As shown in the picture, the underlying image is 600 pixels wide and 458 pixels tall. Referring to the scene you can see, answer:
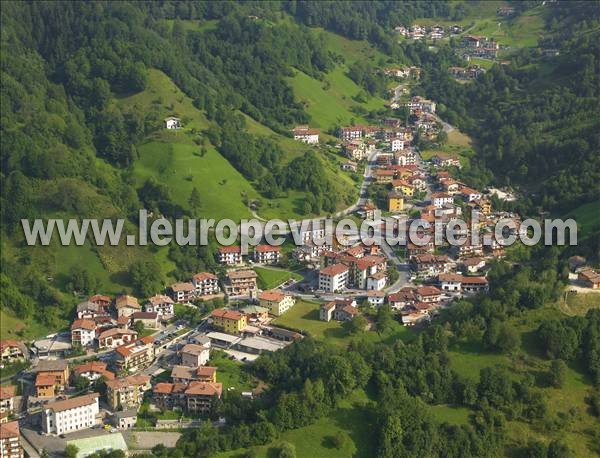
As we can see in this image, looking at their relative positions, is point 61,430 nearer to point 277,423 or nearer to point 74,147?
point 277,423

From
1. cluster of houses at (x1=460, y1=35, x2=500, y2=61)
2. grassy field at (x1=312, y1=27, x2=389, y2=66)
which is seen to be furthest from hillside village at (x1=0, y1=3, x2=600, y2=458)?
cluster of houses at (x1=460, y1=35, x2=500, y2=61)

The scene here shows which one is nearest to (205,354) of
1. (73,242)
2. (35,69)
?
(73,242)

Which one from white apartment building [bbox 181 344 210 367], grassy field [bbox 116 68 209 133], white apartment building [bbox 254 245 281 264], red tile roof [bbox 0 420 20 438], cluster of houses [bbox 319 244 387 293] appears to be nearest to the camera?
red tile roof [bbox 0 420 20 438]

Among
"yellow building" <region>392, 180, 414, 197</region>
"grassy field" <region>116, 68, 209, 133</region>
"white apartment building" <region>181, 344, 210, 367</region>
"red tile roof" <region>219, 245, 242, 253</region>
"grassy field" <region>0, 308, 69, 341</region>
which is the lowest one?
"white apartment building" <region>181, 344, 210, 367</region>

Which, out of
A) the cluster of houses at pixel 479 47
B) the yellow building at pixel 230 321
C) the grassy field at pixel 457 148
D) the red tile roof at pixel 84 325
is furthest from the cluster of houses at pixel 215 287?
the cluster of houses at pixel 479 47

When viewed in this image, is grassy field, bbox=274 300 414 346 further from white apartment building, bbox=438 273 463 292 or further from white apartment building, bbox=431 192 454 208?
white apartment building, bbox=431 192 454 208

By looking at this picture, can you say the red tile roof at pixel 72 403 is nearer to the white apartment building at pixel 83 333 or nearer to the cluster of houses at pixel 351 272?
the white apartment building at pixel 83 333
